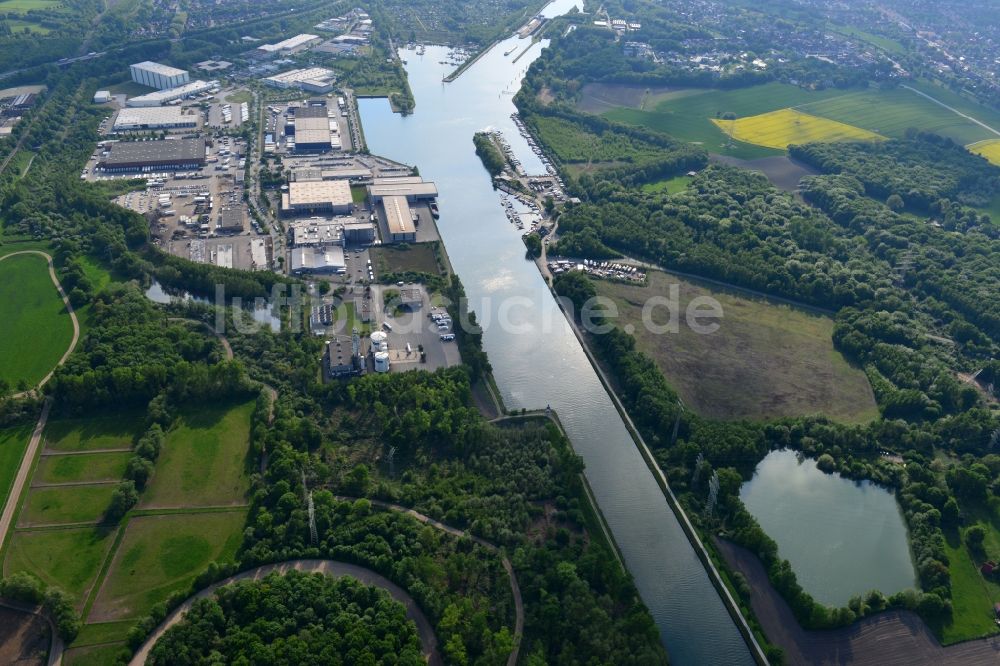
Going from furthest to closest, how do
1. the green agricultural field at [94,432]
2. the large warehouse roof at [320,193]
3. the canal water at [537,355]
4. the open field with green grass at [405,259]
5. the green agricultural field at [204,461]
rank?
the large warehouse roof at [320,193] → the open field with green grass at [405,259] → the green agricultural field at [94,432] → the green agricultural field at [204,461] → the canal water at [537,355]

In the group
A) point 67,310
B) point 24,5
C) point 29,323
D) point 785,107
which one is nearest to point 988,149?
point 785,107

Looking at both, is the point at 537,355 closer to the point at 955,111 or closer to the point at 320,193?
the point at 320,193

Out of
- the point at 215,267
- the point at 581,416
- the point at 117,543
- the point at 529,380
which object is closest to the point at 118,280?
the point at 215,267

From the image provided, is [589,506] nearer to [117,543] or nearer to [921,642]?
[921,642]

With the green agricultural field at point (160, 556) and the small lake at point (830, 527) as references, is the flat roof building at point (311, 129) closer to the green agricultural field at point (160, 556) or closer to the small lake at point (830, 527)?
the green agricultural field at point (160, 556)

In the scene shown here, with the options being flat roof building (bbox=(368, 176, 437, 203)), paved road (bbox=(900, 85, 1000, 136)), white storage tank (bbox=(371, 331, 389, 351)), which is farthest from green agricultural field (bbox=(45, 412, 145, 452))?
paved road (bbox=(900, 85, 1000, 136))

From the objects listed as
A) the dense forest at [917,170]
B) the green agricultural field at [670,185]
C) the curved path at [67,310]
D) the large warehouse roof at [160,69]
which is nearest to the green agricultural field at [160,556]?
the curved path at [67,310]
